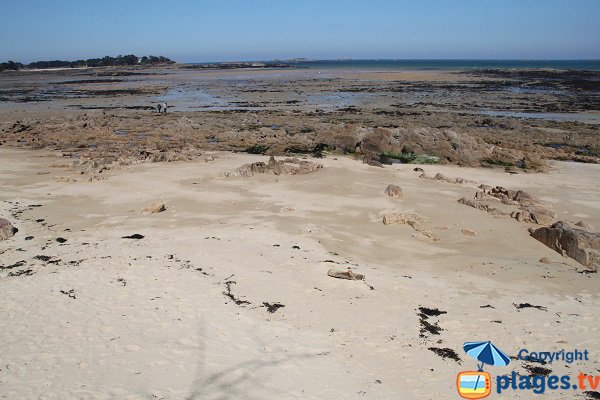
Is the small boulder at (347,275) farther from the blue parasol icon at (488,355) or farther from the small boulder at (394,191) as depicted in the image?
the small boulder at (394,191)

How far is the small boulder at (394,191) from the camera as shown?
13.4 metres

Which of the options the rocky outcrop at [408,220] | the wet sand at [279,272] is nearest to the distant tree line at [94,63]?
the wet sand at [279,272]

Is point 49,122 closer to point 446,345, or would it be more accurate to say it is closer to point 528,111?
point 446,345

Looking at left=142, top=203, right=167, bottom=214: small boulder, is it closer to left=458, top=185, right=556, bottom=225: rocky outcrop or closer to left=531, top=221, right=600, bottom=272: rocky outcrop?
left=458, top=185, right=556, bottom=225: rocky outcrop

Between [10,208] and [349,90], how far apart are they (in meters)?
40.5

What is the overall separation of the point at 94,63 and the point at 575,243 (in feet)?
414

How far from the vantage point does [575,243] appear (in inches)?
380

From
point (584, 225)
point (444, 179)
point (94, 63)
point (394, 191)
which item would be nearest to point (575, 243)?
point (584, 225)

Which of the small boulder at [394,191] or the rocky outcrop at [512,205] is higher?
the small boulder at [394,191]

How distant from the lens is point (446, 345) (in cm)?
629

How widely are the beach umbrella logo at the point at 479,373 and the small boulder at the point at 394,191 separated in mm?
7566

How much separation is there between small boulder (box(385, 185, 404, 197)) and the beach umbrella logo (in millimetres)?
7566

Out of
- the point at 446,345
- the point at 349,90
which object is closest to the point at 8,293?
the point at 446,345

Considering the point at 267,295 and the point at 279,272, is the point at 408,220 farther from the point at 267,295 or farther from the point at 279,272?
the point at 267,295
